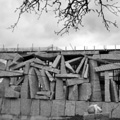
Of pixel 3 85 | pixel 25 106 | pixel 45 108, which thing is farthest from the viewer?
pixel 3 85

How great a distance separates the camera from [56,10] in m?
4.45

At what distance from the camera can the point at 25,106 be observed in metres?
16.8

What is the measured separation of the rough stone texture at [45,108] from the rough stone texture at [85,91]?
2.00 m

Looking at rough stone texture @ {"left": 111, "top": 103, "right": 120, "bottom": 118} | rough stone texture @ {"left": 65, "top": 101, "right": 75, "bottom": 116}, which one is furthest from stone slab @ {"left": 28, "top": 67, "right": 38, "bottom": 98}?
rough stone texture @ {"left": 111, "top": 103, "right": 120, "bottom": 118}

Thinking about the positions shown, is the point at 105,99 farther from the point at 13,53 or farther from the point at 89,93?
the point at 13,53

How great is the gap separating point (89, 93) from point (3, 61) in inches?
260

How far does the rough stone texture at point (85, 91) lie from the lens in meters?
16.0

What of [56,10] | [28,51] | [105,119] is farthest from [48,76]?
[56,10]

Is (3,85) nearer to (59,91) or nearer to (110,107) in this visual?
(59,91)

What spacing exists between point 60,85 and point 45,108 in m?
1.70

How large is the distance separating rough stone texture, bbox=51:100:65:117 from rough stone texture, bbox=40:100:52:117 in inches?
9.9

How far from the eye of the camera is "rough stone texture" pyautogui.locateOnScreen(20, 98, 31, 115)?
16.7 metres

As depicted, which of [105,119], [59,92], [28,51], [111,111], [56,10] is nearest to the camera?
[56,10]

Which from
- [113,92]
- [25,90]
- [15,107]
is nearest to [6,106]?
[15,107]
